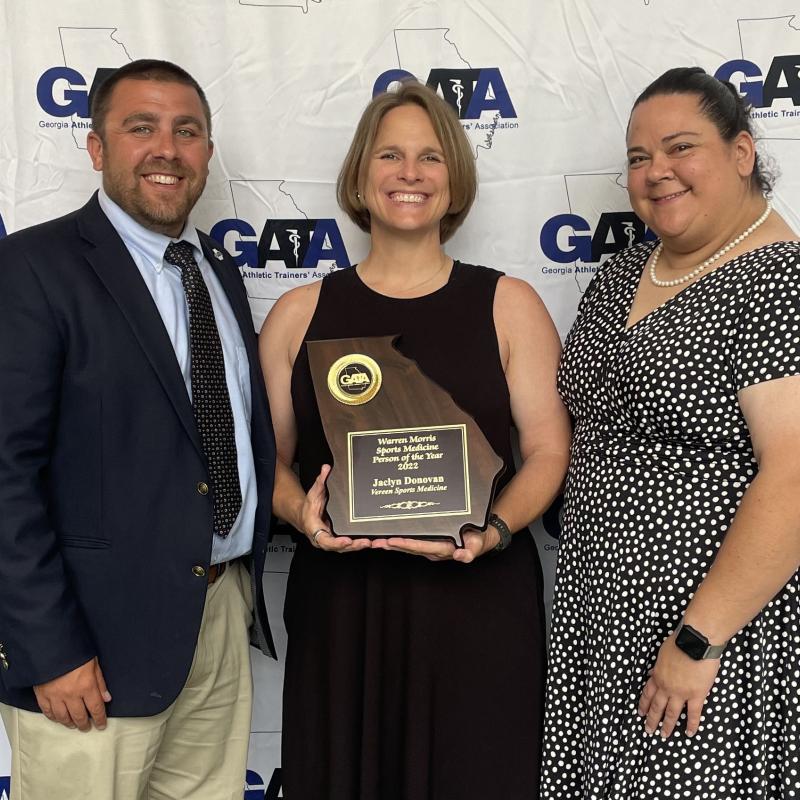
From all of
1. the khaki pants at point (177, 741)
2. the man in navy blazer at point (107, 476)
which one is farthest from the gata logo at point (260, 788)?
the man in navy blazer at point (107, 476)

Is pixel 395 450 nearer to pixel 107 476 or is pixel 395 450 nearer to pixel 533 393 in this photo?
pixel 533 393

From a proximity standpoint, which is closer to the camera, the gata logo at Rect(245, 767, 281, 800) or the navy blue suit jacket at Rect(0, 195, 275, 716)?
the navy blue suit jacket at Rect(0, 195, 275, 716)

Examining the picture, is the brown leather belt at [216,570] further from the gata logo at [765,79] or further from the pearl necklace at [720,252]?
the gata logo at [765,79]

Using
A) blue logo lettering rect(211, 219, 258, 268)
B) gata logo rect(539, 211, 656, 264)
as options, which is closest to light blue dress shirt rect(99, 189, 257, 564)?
blue logo lettering rect(211, 219, 258, 268)

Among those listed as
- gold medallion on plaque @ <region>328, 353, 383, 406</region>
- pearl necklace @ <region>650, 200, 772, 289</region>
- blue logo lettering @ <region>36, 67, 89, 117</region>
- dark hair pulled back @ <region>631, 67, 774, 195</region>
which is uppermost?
blue logo lettering @ <region>36, 67, 89, 117</region>

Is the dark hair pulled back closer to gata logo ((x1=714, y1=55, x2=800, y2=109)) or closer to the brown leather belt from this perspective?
gata logo ((x1=714, y1=55, x2=800, y2=109))

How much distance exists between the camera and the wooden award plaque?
1347 mm

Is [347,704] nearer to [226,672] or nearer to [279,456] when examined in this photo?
[226,672]

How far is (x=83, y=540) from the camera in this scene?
133cm

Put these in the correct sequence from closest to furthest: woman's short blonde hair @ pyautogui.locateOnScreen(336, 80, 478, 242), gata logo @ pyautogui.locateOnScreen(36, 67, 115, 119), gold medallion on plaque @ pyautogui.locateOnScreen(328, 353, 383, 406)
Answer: gold medallion on plaque @ pyautogui.locateOnScreen(328, 353, 383, 406)
woman's short blonde hair @ pyautogui.locateOnScreen(336, 80, 478, 242)
gata logo @ pyautogui.locateOnScreen(36, 67, 115, 119)

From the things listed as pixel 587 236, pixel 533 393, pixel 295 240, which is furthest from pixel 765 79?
pixel 295 240

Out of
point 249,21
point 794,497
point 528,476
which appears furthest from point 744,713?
point 249,21

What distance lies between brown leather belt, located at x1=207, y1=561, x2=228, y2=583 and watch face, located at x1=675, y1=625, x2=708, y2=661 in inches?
30.4

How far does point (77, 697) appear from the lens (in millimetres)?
1299
